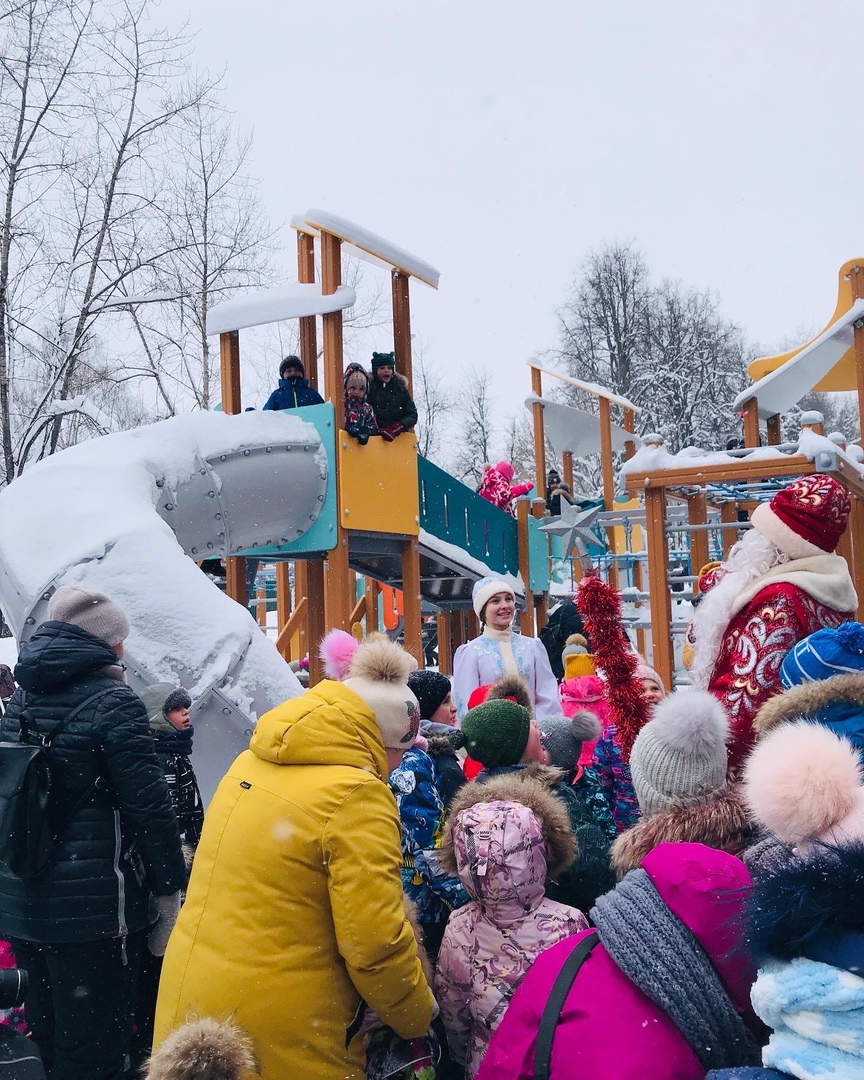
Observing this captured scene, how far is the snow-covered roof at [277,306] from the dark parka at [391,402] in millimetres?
747

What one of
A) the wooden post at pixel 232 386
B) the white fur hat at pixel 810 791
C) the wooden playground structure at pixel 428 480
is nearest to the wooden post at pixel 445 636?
the wooden playground structure at pixel 428 480

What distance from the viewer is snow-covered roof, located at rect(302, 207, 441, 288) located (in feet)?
24.7

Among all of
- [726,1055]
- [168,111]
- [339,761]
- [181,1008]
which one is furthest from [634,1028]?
[168,111]

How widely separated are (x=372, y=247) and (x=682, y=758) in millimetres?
6416

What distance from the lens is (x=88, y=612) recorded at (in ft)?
9.71

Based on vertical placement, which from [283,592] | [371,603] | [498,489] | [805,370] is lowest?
[371,603]

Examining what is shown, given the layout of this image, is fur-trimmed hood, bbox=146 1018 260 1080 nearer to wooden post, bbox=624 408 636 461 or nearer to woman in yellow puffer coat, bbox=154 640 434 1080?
woman in yellow puffer coat, bbox=154 640 434 1080

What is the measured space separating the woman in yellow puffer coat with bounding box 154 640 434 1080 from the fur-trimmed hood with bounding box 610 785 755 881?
0.49 meters

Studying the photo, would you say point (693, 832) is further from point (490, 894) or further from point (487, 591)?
point (487, 591)

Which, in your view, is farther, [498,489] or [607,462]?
[607,462]

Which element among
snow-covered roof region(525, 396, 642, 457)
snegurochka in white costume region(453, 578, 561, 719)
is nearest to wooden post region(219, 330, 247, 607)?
snegurochka in white costume region(453, 578, 561, 719)

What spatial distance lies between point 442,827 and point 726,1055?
1421 mm

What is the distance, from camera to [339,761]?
2.09m

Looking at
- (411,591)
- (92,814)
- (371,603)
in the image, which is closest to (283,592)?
(371,603)
